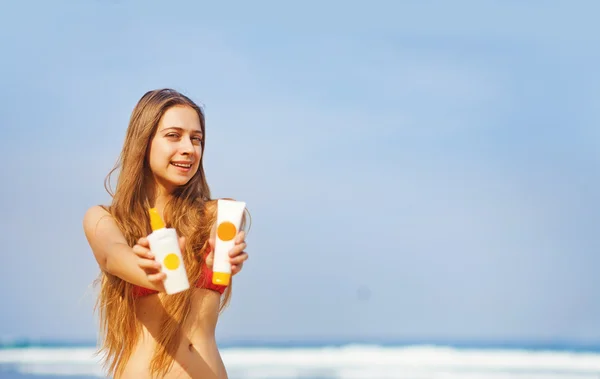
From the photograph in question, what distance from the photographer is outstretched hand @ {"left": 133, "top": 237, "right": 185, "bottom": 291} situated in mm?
2740

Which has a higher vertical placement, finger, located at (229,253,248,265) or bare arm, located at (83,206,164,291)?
finger, located at (229,253,248,265)

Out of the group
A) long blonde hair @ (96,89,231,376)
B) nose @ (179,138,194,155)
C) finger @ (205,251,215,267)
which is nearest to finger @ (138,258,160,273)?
finger @ (205,251,215,267)

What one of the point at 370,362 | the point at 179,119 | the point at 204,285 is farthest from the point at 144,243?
the point at 370,362

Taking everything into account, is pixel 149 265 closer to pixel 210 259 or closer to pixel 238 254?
pixel 238 254

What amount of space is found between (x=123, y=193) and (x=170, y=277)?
1017 millimetres

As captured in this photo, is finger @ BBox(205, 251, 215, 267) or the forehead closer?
finger @ BBox(205, 251, 215, 267)

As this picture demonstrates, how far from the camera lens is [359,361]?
62.1 feet

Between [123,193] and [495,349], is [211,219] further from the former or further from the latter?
[495,349]

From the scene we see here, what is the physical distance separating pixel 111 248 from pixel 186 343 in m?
0.60

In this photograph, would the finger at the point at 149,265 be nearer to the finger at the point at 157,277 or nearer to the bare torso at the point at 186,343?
the finger at the point at 157,277

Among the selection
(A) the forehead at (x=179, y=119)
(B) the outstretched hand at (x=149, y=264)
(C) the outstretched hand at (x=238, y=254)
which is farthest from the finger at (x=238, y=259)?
(A) the forehead at (x=179, y=119)

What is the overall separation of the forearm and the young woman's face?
1.72ft

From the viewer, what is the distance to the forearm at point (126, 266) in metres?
2.94

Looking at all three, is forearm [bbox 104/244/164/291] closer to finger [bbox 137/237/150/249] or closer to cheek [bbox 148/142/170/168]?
finger [bbox 137/237/150/249]
